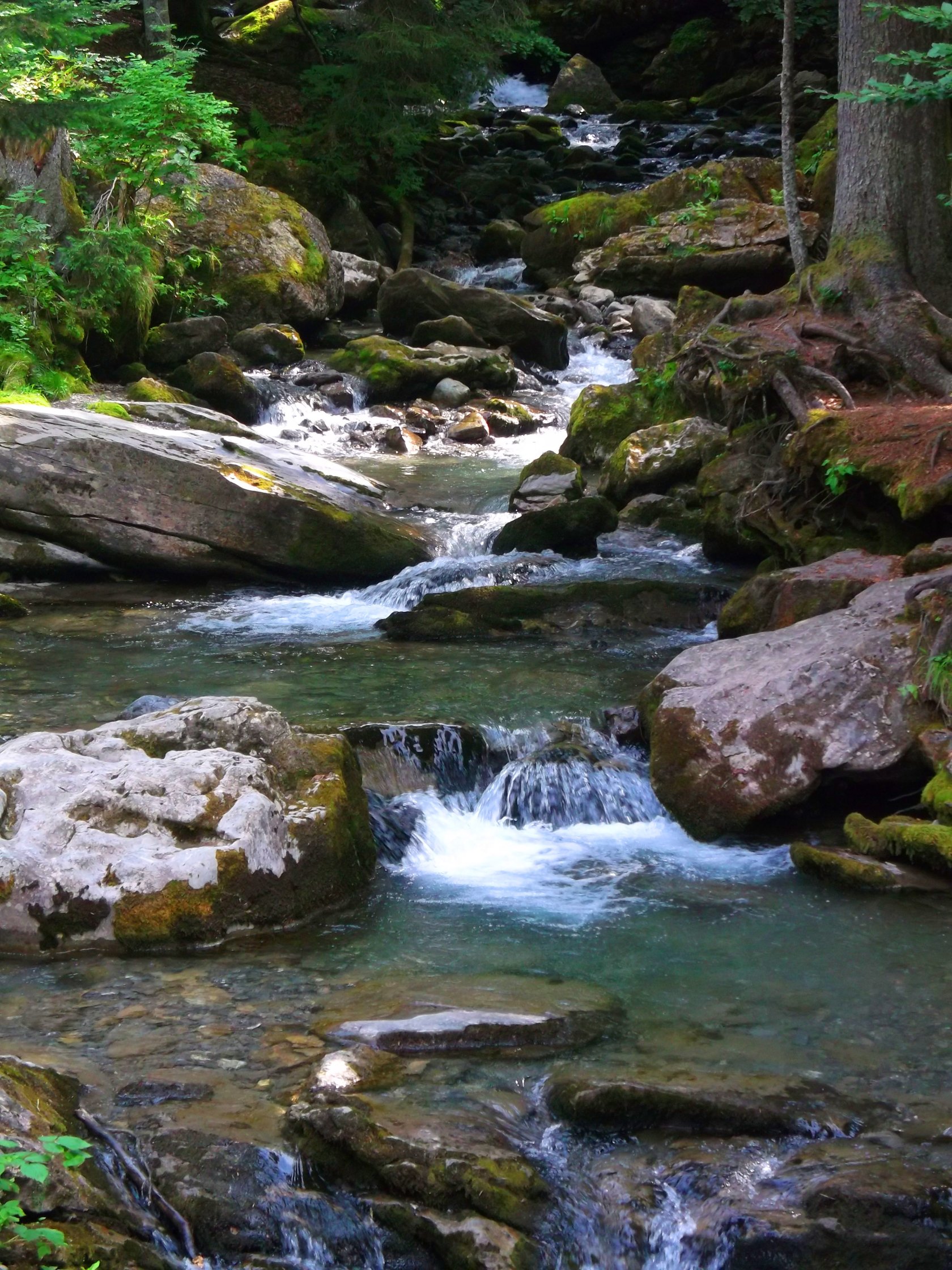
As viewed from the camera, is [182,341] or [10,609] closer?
[10,609]

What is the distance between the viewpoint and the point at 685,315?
49.6 ft

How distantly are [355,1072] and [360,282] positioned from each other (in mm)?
19000

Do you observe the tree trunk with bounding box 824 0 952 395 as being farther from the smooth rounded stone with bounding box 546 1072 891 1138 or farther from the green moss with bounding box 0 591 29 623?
the smooth rounded stone with bounding box 546 1072 891 1138

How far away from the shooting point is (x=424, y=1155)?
3.66 meters

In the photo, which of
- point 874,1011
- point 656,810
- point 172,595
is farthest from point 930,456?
point 172,595

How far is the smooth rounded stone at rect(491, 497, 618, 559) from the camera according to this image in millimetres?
11922

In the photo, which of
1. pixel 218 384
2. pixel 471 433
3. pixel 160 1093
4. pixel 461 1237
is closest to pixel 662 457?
pixel 471 433

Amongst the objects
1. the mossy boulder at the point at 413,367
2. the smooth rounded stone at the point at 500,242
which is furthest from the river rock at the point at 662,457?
the smooth rounded stone at the point at 500,242

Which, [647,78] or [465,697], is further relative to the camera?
[647,78]

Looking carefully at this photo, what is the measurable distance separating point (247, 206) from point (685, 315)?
8053mm

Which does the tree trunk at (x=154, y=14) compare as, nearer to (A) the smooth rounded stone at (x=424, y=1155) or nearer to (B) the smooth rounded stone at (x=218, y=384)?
(B) the smooth rounded stone at (x=218, y=384)

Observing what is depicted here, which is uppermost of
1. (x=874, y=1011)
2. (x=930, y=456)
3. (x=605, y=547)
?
(x=930, y=456)

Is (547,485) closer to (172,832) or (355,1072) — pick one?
(172,832)

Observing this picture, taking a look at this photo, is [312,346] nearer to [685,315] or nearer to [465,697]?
[685,315]
